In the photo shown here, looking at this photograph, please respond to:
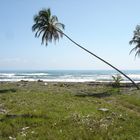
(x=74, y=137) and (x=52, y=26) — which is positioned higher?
(x=52, y=26)

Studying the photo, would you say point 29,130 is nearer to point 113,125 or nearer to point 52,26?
point 113,125

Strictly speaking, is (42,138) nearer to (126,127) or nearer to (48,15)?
(126,127)

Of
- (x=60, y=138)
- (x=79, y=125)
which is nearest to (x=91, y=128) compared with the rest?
(x=79, y=125)

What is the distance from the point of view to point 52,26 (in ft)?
156

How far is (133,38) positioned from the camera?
6097 cm

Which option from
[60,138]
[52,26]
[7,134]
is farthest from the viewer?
[52,26]

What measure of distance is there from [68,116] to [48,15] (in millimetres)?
32124

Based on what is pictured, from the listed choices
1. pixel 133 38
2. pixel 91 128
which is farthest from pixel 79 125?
pixel 133 38

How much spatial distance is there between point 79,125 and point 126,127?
2.09 m

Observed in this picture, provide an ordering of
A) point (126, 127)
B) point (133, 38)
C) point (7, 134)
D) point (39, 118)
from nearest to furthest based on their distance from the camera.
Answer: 1. point (7, 134)
2. point (126, 127)
3. point (39, 118)
4. point (133, 38)

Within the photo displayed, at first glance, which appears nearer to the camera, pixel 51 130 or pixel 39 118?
pixel 51 130

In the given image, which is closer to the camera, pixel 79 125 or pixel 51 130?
pixel 51 130

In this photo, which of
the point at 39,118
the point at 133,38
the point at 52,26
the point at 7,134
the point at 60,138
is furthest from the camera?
the point at 133,38

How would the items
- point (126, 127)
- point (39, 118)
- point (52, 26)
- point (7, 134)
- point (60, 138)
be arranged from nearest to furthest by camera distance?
1. point (60, 138)
2. point (7, 134)
3. point (126, 127)
4. point (39, 118)
5. point (52, 26)
